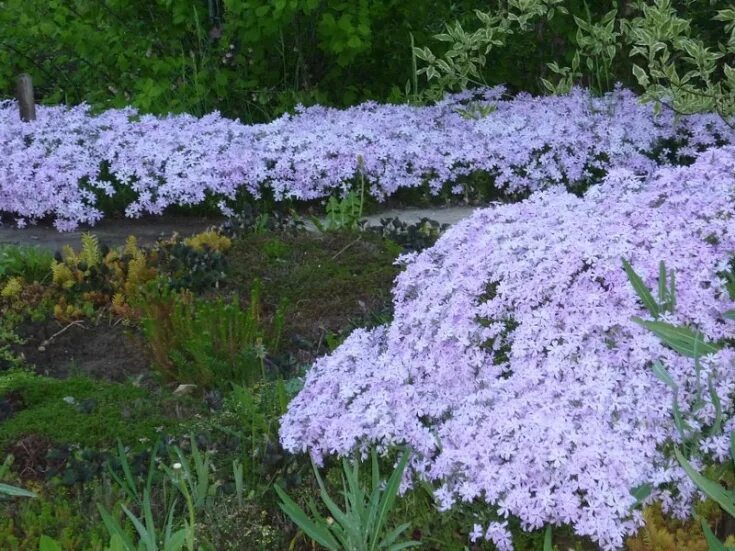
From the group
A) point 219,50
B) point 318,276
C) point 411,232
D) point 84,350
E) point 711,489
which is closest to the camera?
point 711,489

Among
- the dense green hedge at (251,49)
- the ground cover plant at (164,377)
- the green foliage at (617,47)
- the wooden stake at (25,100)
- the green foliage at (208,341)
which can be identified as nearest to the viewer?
the ground cover plant at (164,377)

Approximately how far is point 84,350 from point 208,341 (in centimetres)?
89

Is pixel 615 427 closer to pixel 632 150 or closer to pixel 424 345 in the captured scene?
pixel 424 345

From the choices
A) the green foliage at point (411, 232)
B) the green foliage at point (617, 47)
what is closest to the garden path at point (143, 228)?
the green foliage at point (411, 232)

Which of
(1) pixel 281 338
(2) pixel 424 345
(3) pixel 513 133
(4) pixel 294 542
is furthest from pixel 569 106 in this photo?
(4) pixel 294 542

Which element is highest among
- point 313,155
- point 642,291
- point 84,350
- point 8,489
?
point 642,291

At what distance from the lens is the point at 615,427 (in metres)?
2.74

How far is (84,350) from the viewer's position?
15.3ft

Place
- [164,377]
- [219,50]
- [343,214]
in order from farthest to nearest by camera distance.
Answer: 1. [219,50]
2. [343,214]
3. [164,377]

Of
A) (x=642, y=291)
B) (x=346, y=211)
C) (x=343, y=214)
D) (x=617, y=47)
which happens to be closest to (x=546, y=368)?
(x=642, y=291)

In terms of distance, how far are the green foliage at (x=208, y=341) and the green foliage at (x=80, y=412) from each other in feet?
0.71

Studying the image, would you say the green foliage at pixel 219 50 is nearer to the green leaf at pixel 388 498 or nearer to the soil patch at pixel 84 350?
the soil patch at pixel 84 350

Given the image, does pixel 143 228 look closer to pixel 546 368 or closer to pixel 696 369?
pixel 546 368

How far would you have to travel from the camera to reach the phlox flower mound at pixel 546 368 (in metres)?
2.66
